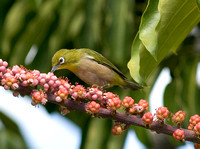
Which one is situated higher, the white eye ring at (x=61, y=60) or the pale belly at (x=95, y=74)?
the white eye ring at (x=61, y=60)

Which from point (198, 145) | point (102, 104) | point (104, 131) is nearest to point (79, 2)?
point (104, 131)

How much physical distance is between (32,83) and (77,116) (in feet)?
12.0

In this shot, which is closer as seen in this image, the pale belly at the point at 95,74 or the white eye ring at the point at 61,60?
the white eye ring at the point at 61,60

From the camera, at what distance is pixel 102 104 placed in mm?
2650

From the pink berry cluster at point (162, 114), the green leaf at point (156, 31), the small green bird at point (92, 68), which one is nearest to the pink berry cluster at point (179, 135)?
the pink berry cluster at point (162, 114)

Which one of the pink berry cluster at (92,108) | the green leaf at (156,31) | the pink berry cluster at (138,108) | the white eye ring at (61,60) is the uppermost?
the green leaf at (156,31)

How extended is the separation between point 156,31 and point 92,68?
2.02 metres

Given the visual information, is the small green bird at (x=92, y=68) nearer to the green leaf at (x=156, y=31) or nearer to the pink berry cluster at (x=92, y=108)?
the green leaf at (x=156, y=31)

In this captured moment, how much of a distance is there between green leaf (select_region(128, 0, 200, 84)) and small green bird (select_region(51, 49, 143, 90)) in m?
A: 1.50

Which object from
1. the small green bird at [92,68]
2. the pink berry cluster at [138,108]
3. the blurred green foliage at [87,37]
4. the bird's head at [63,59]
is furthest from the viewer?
the blurred green foliage at [87,37]

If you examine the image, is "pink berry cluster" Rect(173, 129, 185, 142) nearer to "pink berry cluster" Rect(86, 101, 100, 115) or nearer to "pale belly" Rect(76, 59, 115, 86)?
"pink berry cluster" Rect(86, 101, 100, 115)

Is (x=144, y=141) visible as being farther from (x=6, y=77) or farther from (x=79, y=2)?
(x=6, y=77)

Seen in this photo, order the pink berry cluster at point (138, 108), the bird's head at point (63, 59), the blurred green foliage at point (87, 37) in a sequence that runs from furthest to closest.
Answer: the blurred green foliage at point (87, 37) → the bird's head at point (63, 59) → the pink berry cluster at point (138, 108)

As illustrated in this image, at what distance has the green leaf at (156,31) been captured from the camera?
238cm
